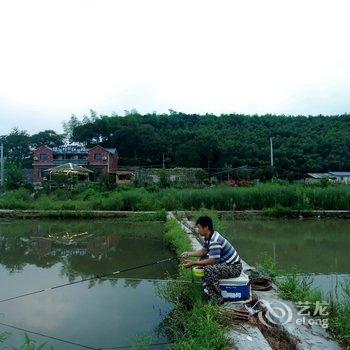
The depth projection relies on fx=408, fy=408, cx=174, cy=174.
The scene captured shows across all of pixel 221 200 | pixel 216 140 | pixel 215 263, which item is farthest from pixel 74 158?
pixel 215 263

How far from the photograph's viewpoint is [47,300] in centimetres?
547

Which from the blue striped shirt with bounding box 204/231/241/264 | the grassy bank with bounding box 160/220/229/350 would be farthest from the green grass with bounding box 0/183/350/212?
the blue striped shirt with bounding box 204/231/241/264

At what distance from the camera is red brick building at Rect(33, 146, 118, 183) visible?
38.6m

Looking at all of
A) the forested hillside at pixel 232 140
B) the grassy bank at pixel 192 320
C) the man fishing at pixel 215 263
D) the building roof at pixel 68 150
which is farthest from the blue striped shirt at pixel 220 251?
the building roof at pixel 68 150

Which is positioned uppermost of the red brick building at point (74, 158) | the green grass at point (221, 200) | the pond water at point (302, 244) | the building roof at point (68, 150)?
the building roof at point (68, 150)

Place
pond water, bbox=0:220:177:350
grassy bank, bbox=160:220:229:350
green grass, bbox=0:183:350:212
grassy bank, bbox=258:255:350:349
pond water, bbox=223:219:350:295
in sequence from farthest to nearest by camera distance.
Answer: green grass, bbox=0:183:350:212, pond water, bbox=223:219:350:295, pond water, bbox=0:220:177:350, grassy bank, bbox=258:255:350:349, grassy bank, bbox=160:220:229:350

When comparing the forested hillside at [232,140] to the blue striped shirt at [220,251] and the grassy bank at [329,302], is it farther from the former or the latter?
the blue striped shirt at [220,251]

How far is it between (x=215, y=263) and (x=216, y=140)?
3758 cm

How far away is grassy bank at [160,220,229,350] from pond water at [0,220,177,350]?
24 cm

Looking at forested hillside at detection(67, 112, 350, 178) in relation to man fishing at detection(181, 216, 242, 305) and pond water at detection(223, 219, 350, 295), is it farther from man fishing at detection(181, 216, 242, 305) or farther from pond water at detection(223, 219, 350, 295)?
man fishing at detection(181, 216, 242, 305)

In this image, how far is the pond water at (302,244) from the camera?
23.7ft

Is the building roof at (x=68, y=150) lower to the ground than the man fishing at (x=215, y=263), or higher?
higher

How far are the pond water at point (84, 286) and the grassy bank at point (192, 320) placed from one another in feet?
0.78

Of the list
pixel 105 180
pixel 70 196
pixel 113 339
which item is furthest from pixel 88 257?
pixel 105 180
